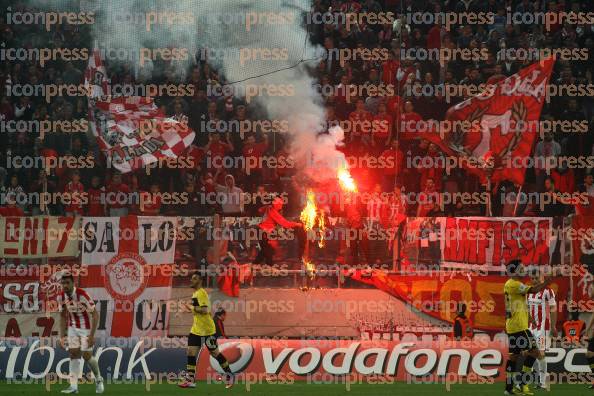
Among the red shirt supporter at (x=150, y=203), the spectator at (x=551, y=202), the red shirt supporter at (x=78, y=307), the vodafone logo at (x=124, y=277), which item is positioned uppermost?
the spectator at (x=551, y=202)

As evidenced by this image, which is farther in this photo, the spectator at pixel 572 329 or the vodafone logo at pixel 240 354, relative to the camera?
the spectator at pixel 572 329

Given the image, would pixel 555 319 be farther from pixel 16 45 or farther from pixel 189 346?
pixel 16 45

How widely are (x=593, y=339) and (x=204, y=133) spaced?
33.6 feet

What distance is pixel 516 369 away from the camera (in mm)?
16422

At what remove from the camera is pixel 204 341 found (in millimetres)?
17750

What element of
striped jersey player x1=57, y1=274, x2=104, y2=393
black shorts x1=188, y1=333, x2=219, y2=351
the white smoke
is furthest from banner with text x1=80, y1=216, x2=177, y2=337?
the white smoke

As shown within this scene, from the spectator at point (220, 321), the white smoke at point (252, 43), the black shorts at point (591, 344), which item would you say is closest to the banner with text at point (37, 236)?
the spectator at point (220, 321)

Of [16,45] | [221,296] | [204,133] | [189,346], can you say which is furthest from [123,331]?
[16,45]

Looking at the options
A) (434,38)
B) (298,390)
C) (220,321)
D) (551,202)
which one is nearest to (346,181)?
(551,202)

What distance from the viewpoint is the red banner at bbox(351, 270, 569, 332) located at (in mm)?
21141

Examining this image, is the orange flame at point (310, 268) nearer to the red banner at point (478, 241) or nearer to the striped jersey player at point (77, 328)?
the red banner at point (478, 241)

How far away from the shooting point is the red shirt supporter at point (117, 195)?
22469mm

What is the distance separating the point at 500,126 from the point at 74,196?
8.96 m

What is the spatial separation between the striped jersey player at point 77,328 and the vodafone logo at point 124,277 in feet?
13.0
